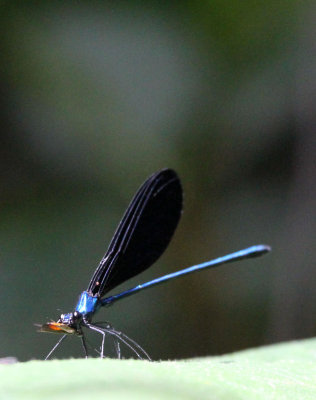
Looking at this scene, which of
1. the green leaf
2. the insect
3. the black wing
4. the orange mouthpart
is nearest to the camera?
the green leaf

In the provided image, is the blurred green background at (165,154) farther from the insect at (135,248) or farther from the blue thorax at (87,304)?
the blue thorax at (87,304)

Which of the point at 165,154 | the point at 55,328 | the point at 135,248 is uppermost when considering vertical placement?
the point at 165,154

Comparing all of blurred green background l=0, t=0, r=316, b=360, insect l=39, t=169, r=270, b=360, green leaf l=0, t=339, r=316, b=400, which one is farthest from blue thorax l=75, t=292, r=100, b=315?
blurred green background l=0, t=0, r=316, b=360

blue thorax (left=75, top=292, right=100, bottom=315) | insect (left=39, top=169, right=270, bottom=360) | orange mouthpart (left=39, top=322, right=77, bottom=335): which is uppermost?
insect (left=39, top=169, right=270, bottom=360)

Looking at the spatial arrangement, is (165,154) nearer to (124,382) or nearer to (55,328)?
(55,328)

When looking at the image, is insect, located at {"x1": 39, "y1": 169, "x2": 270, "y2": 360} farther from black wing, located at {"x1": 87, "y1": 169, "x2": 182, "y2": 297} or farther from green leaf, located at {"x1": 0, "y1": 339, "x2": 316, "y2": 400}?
green leaf, located at {"x1": 0, "y1": 339, "x2": 316, "y2": 400}

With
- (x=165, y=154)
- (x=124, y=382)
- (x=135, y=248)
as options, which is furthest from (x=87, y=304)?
(x=165, y=154)

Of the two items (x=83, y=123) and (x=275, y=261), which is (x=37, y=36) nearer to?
(x=83, y=123)
